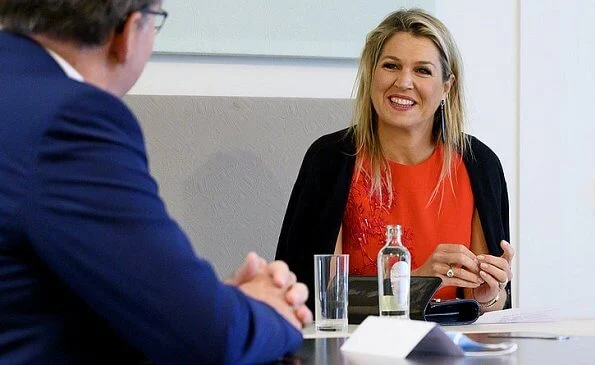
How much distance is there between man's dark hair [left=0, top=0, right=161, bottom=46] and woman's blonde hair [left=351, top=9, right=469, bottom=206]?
→ 5.46ft

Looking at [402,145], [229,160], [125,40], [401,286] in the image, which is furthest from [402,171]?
[125,40]

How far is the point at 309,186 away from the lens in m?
2.71

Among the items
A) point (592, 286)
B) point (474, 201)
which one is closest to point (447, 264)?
point (474, 201)

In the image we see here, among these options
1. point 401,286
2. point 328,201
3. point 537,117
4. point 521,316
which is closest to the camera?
point 401,286

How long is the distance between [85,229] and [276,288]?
0.37 meters

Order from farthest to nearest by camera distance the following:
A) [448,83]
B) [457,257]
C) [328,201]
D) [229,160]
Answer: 1. [229,160]
2. [448,83]
3. [328,201]
4. [457,257]

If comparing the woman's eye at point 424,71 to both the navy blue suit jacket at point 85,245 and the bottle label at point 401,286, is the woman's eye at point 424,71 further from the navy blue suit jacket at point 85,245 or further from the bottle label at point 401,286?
the navy blue suit jacket at point 85,245

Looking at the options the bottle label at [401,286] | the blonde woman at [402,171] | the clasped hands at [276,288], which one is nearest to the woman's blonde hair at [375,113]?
the blonde woman at [402,171]

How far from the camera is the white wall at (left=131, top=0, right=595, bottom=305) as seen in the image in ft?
10.4

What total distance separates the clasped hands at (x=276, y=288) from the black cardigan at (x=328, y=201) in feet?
4.17

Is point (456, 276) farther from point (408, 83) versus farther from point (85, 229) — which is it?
point (85, 229)

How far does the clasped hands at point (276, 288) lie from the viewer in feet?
Result: 4.08

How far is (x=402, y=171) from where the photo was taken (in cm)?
273

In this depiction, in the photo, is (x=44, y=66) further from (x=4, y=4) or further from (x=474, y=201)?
(x=474, y=201)
